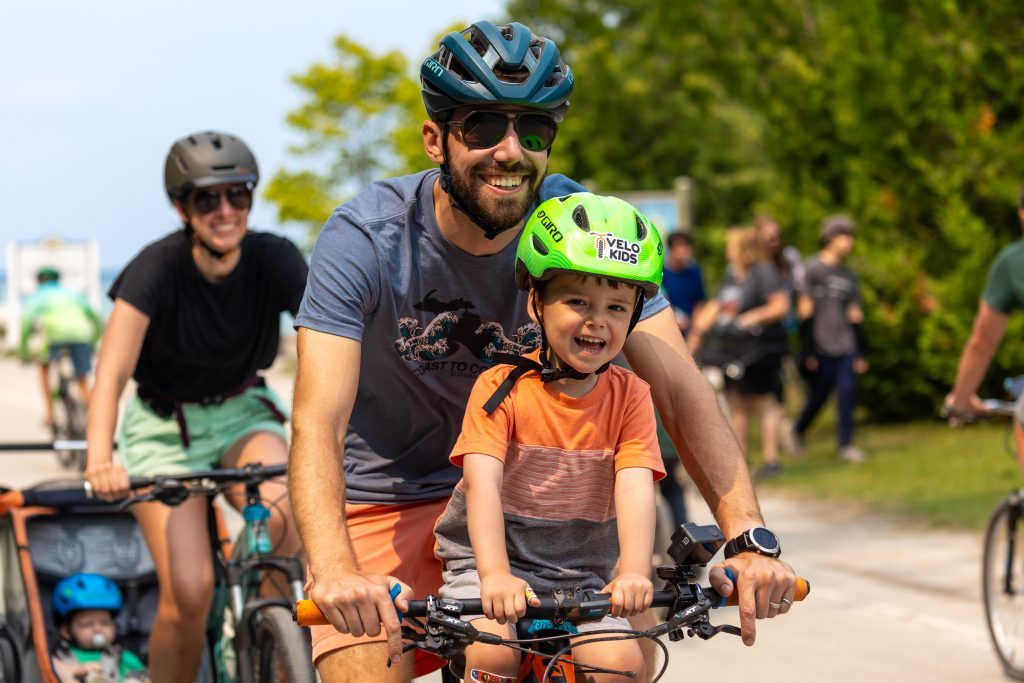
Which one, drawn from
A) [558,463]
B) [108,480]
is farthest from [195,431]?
[558,463]

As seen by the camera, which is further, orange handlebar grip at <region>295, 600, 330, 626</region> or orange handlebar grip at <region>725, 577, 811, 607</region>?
orange handlebar grip at <region>725, 577, 811, 607</region>

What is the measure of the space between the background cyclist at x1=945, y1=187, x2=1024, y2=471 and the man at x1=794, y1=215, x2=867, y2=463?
6.63m

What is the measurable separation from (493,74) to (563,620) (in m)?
1.21

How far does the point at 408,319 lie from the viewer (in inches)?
142

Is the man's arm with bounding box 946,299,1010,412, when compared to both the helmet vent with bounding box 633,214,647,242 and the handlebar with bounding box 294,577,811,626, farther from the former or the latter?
the handlebar with bounding box 294,577,811,626

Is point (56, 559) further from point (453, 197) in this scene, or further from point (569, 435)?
point (569, 435)

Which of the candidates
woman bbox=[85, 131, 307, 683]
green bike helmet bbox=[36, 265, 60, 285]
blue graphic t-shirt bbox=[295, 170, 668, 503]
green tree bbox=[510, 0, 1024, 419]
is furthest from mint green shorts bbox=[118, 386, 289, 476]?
green bike helmet bbox=[36, 265, 60, 285]

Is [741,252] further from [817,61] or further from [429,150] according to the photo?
[429,150]

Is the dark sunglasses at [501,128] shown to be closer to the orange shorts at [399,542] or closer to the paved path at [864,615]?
the orange shorts at [399,542]

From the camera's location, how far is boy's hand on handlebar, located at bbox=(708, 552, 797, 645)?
3.13 metres

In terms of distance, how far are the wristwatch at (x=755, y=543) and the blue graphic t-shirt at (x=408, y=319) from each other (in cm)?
63

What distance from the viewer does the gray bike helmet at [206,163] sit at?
536 centimetres

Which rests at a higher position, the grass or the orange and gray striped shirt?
the orange and gray striped shirt

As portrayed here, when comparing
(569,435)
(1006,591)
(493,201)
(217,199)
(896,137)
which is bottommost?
(1006,591)
